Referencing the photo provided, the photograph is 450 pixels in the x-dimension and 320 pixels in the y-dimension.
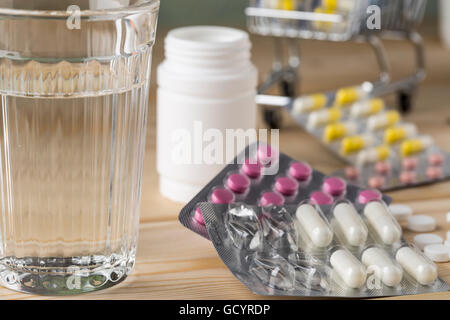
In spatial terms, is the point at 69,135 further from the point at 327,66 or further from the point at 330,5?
the point at 327,66

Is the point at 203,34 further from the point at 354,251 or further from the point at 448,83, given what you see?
the point at 448,83

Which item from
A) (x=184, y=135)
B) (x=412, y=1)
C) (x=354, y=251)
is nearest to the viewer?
(x=354, y=251)

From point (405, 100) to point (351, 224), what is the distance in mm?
488

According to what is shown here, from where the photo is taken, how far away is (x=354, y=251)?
62cm

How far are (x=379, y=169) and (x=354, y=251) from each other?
0.23 meters

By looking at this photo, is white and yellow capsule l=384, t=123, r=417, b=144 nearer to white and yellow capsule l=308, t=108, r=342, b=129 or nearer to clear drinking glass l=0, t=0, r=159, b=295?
white and yellow capsule l=308, t=108, r=342, b=129

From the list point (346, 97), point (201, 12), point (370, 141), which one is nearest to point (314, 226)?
point (370, 141)

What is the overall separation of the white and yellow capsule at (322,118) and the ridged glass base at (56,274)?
1.40 ft

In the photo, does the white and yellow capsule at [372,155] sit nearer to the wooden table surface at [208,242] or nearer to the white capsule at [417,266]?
the wooden table surface at [208,242]

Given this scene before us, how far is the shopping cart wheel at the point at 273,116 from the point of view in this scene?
3.29 feet

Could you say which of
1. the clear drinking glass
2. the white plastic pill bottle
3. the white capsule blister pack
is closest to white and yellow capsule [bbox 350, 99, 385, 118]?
the white capsule blister pack

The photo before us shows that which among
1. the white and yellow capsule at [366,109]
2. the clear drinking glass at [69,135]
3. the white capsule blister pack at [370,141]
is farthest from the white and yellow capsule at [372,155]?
the clear drinking glass at [69,135]

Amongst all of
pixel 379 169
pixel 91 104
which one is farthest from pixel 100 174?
pixel 379 169
